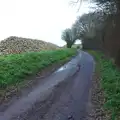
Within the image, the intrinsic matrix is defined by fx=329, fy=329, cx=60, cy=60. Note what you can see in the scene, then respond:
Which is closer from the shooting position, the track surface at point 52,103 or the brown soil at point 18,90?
the track surface at point 52,103

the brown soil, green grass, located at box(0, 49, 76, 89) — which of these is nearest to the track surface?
the brown soil

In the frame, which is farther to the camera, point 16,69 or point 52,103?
point 16,69

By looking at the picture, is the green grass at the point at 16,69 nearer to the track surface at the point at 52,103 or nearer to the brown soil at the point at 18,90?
the brown soil at the point at 18,90

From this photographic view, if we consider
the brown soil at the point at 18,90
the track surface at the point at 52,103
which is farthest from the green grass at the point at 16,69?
the track surface at the point at 52,103

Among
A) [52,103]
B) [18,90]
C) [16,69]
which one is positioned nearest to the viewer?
[52,103]

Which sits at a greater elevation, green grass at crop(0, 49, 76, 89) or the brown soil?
green grass at crop(0, 49, 76, 89)

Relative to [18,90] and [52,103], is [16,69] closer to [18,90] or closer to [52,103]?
[18,90]

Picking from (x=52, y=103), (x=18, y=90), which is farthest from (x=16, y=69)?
(x=52, y=103)

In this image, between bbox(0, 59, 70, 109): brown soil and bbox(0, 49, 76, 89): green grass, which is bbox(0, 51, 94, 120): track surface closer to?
bbox(0, 59, 70, 109): brown soil

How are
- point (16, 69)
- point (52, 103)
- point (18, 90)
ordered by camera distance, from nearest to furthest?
point (52, 103)
point (18, 90)
point (16, 69)

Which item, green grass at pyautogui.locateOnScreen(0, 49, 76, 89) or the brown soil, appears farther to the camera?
green grass at pyautogui.locateOnScreen(0, 49, 76, 89)

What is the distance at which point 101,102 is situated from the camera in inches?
544

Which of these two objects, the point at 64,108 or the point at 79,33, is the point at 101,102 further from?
the point at 79,33

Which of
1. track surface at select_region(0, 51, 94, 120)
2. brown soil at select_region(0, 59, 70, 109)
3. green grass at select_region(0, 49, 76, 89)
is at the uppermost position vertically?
green grass at select_region(0, 49, 76, 89)
